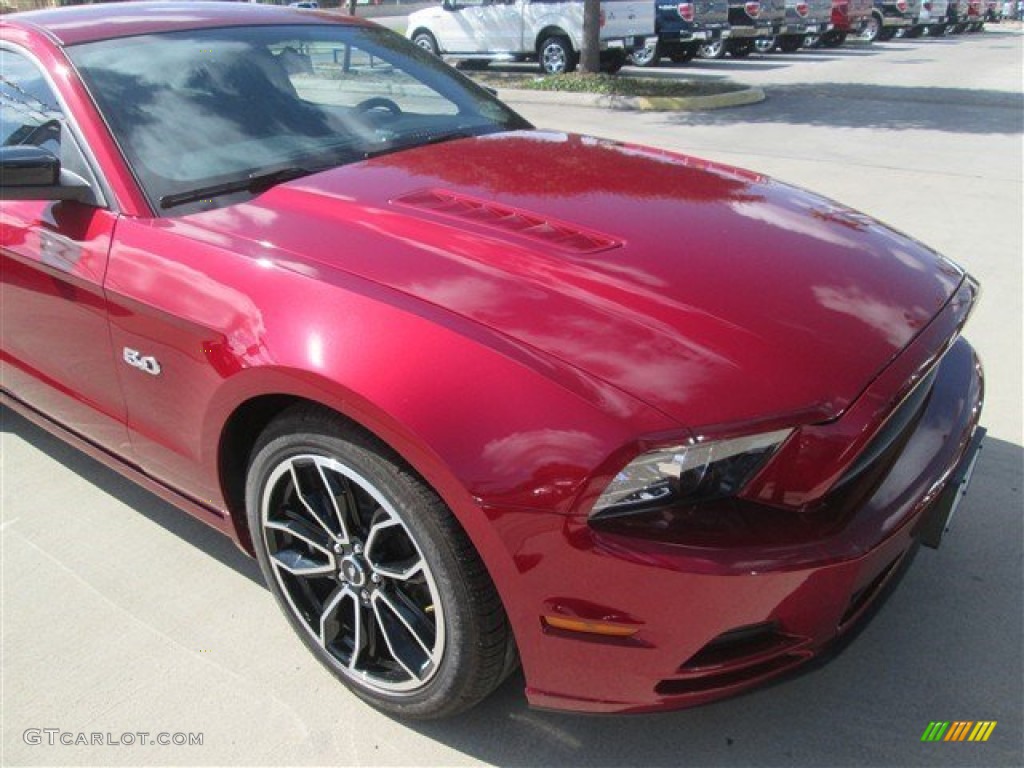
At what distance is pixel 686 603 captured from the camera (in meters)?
1.61

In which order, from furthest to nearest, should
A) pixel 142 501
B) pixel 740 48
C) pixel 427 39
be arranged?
pixel 740 48
pixel 427 39
pixel 142 501

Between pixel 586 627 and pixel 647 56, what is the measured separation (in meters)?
17.7

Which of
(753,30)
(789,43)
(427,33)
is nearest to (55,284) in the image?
(427,33)

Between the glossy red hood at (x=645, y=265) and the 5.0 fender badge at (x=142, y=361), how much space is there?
40 cm

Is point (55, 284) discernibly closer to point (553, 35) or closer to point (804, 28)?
point (553, 35)

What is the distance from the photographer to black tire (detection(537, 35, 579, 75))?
50.0 feet

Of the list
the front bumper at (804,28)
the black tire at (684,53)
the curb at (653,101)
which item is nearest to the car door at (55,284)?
the curb at (653,101)

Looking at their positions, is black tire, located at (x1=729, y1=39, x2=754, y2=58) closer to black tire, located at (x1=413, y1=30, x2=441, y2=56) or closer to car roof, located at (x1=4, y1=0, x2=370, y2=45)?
black tire, located at (x1=413, y1=30, x2=441, y2=56)

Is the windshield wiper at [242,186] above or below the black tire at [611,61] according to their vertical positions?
below

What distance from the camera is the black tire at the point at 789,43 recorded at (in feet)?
73.4

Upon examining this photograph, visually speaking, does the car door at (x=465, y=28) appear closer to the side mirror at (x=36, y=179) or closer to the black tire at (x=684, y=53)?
the black tire at (x=684, y=53)

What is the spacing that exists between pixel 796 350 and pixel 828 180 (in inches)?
247

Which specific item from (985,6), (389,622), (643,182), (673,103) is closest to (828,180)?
(673,103)

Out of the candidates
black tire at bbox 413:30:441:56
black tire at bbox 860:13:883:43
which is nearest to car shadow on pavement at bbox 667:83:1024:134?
black tire at bbox 413:30:441:56
